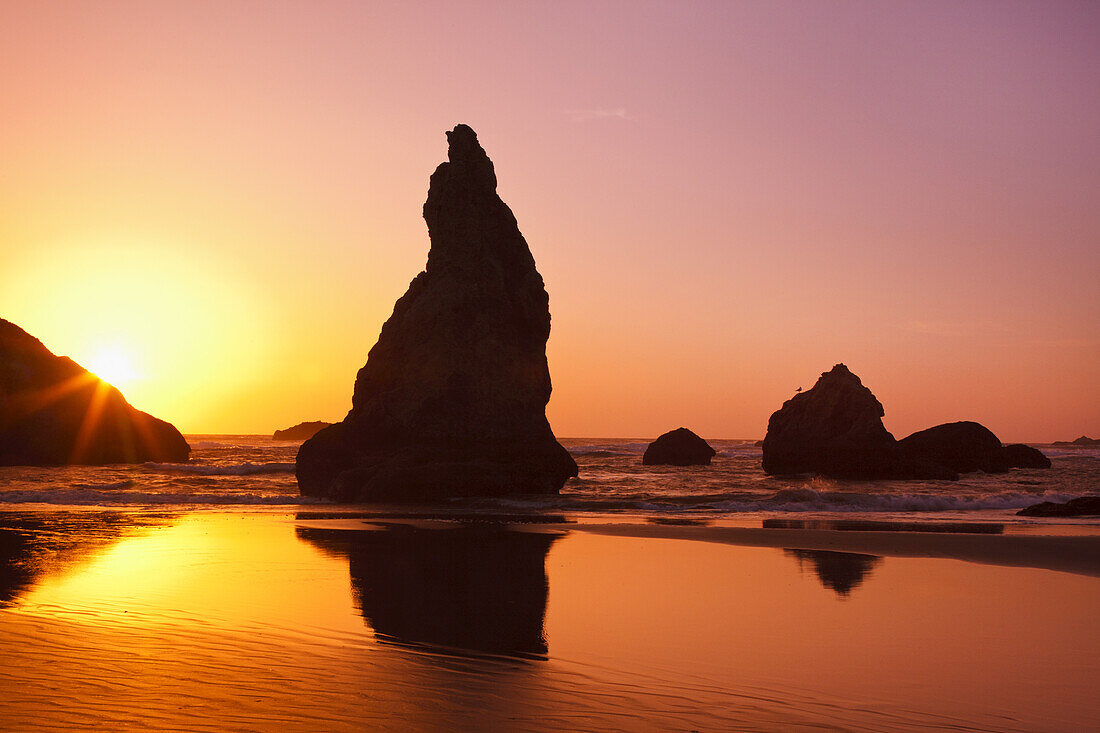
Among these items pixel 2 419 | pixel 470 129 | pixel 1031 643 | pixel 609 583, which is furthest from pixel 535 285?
pixel 2 419

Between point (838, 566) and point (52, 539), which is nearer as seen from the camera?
point (838, 566)

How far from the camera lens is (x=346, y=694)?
715 centimetres

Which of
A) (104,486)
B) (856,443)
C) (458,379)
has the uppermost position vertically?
(458,379)

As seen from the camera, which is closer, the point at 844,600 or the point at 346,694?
the point at 346,694

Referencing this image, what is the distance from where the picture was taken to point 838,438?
190ft

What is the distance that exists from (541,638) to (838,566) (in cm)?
854

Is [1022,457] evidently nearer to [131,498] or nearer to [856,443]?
[856,443]

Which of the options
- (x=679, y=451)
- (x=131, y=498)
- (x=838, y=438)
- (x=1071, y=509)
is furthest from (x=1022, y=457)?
(x=131, y=498)

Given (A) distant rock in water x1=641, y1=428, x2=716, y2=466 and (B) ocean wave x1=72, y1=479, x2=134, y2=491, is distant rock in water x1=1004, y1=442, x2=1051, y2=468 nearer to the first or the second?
(A) distant rock in water x1=641, y1=428, x2=716, y2=466

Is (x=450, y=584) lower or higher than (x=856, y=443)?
lower

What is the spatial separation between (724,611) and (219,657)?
21.2 feet

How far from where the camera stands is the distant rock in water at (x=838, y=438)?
56.0 m

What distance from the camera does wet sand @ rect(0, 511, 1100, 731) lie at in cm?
685

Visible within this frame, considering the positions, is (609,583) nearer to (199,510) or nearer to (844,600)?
(844,600)
